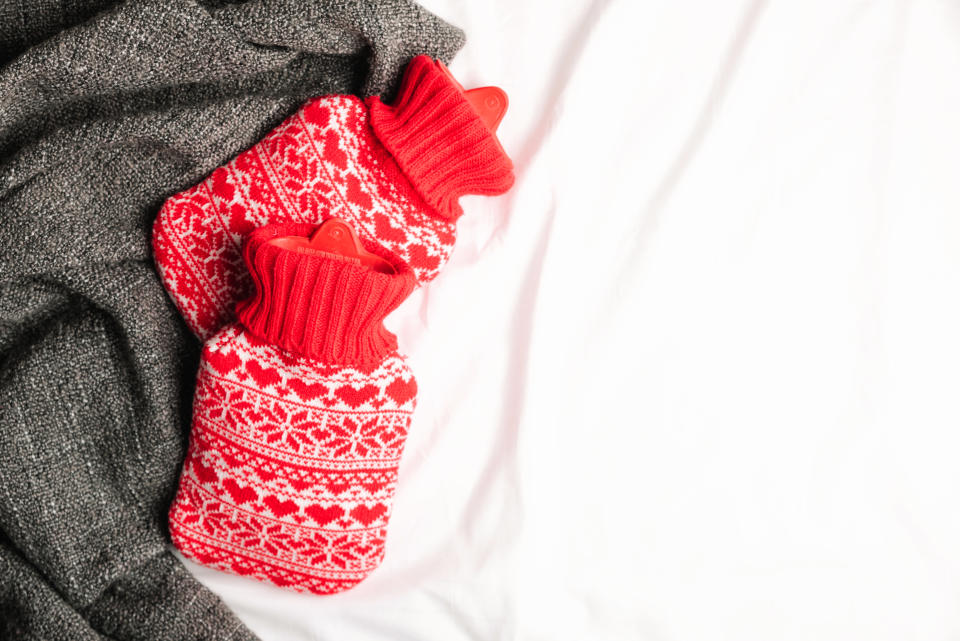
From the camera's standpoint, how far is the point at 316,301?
756 mm

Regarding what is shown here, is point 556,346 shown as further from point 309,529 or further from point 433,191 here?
point 309,529

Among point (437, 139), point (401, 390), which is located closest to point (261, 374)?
point (401, 390)

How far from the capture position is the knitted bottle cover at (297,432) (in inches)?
30.3

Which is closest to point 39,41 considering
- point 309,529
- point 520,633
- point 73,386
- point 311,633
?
point 73,386

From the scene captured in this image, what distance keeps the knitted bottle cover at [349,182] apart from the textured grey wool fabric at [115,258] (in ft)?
0.14

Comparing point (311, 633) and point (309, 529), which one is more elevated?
point (309, 529)

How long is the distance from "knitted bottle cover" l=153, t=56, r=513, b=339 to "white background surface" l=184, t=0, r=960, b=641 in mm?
79

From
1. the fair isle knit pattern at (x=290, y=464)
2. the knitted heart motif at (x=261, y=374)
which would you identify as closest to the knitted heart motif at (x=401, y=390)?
the fair isle knit pattern at (x=290, y=464)

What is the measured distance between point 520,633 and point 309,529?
0.26m

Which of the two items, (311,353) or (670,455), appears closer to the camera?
(311,353)

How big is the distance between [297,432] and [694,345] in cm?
44

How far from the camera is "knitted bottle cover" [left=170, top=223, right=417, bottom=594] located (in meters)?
0.77

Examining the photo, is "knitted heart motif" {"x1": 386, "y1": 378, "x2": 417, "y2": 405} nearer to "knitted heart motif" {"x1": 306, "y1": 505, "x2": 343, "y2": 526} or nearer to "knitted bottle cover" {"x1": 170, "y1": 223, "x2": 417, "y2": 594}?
"knitted bottle cover" {"x1": 170, "y1": 223, "x2": 417, "y2": 594}

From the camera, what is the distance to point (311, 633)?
0.87m
